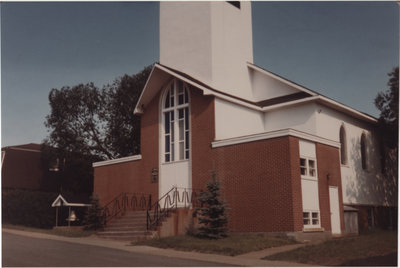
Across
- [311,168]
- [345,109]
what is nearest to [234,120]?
[311,168]

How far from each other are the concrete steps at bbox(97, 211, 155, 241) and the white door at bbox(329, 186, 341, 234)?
7.86 m

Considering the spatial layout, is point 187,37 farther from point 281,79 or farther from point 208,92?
point 281,79

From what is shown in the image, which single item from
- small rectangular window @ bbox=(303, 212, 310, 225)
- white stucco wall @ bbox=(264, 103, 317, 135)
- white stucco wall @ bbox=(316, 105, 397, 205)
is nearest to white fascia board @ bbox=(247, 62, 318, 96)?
white stucco wall @ bbox=(264, 103, 317, 135)

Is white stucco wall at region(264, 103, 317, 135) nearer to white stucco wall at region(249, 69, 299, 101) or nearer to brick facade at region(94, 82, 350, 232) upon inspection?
white stucco wall at region(249, 69, 299, 101)

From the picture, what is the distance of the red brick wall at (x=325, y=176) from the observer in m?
19.5

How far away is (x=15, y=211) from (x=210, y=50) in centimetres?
1402

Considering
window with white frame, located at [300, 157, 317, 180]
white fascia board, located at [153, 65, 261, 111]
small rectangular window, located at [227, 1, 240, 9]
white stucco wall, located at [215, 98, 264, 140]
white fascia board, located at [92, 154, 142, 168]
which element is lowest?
window with white frame, located at [300, 157, 317, 180]

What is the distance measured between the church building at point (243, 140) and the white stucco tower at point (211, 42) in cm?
6

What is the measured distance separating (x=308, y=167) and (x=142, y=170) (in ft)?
30.8

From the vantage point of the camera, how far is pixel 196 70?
2434 centimetres

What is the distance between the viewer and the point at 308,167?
63.3 ft

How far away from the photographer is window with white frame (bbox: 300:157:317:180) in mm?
19141

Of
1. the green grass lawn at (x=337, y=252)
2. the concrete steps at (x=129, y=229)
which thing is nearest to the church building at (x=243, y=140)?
the concrete steps at (x=129, y=229)

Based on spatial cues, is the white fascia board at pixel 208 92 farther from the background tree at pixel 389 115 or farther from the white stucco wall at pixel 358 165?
the background tree at pixel 389 115
